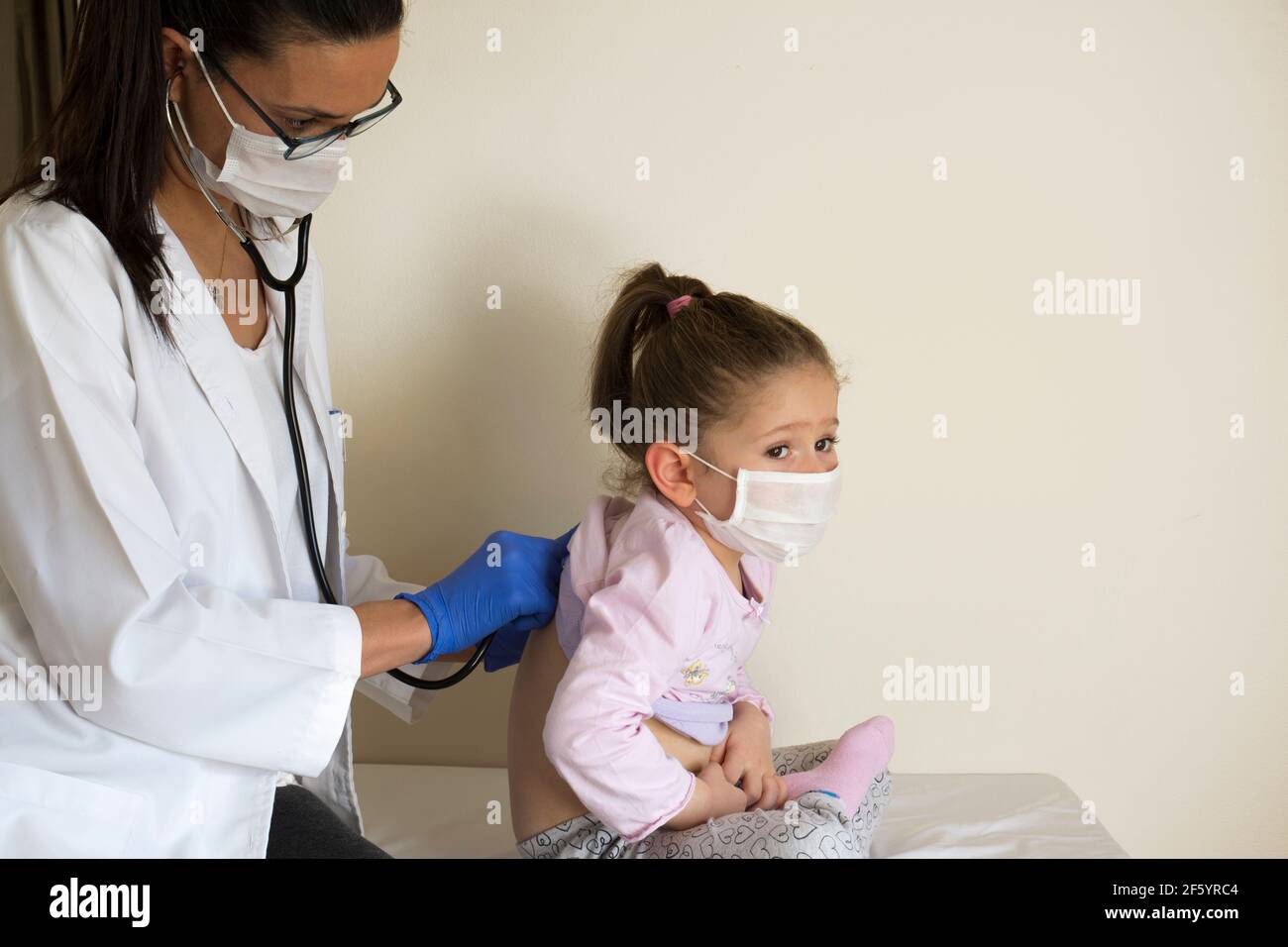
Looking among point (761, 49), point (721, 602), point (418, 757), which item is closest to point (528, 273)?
point (761, 49)

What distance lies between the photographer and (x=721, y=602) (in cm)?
148

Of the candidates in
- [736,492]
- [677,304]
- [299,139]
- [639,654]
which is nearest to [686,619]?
[639,654]

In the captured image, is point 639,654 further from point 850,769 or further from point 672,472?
point 850,769

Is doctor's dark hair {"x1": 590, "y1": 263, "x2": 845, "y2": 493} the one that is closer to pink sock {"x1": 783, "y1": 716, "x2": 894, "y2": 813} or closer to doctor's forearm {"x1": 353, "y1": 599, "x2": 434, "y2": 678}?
doctor's forearm {"x1": 353, "y1": 599, "x2": 434, "y2": 678}

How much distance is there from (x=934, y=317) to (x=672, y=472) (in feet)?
2.08

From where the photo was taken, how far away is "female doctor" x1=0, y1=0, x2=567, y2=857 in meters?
1.20

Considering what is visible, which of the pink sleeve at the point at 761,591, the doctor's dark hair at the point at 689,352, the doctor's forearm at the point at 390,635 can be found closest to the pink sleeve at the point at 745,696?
the pink sleeve at the point at 761,591

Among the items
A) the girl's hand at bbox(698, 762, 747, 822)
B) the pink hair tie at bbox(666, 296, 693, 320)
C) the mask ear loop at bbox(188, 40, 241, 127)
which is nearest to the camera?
the mask ear loop at bbox(188, 40, 241, 127)

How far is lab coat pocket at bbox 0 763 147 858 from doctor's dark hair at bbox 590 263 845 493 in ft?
2.53

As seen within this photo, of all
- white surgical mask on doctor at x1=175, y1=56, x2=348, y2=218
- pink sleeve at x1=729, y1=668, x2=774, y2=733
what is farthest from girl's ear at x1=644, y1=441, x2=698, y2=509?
white surgical mask on doctor at x1=175, y1=56, x2=348, y2=218

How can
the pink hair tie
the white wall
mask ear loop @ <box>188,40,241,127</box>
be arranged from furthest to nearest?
the white wall
the pink hair tie
mask ear loop @ <box>188,40,241,127</box>

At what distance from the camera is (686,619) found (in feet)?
4.61

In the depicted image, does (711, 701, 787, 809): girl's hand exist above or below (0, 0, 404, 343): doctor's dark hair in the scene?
below
